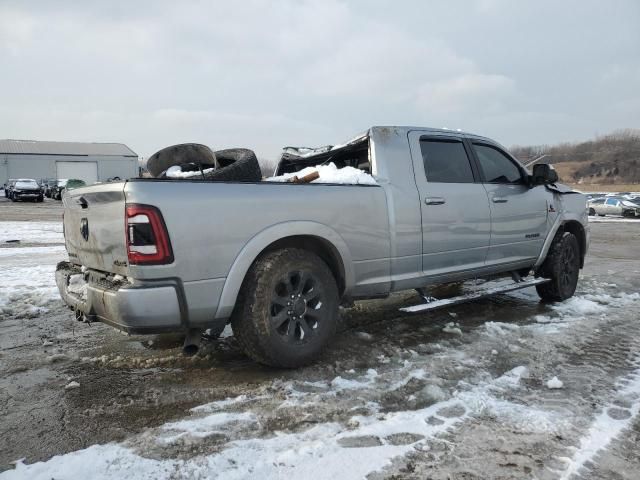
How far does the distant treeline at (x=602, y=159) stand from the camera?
106 meters

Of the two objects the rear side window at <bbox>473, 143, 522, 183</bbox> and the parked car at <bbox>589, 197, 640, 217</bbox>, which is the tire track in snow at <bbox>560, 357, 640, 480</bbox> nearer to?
the rear side window at <bbox>473, 143, 522, 183</bbox>

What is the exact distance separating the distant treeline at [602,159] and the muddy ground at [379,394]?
3935 inches

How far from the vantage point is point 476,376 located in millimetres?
3502

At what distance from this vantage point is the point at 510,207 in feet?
17.1

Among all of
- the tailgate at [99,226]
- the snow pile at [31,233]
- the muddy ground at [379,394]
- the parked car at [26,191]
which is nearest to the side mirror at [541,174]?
the muddy ground at [379,394]

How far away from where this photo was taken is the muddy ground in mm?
2477

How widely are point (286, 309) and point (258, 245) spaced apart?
528 mm

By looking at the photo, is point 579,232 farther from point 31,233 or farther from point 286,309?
point 31,233

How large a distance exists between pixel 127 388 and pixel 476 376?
2.41m

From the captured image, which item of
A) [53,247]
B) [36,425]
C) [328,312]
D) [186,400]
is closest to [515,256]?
[328,312]

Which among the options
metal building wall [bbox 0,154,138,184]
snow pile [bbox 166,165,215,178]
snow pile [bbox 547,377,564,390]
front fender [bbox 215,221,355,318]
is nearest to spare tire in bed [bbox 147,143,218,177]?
snow pile [bbox 166,165,215,178]

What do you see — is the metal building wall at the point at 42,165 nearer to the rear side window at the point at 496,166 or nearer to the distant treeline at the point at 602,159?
the rear side window at the point at 496,166

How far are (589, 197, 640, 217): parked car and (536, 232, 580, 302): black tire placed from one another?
95.8 ft

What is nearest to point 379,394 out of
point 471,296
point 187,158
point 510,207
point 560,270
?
point 471,296
